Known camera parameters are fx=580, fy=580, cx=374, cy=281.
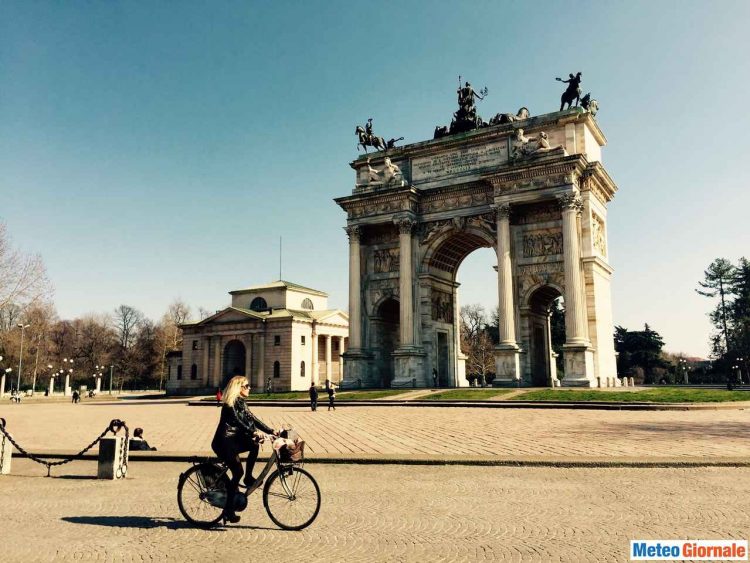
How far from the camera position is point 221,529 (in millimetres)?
7457

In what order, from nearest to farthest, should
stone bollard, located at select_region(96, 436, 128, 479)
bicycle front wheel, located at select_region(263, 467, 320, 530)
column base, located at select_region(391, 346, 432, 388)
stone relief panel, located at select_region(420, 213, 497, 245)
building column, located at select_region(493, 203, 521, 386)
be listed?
1. bicycle front wheel, located at select_region(263, 467, 320, 530)
2. stone bollard, located at select_region(96, 436, 128, 479)
3. building column, located at select_region(493, 203, 521, 386)
4. column base, located at select_region(391, 346, 432, 388)
5. stone relief panel, located at select_region(420, 213, 497, 245)

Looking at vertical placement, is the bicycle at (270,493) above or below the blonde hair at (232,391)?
below

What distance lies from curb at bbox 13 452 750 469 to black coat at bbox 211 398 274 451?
11.6 feet

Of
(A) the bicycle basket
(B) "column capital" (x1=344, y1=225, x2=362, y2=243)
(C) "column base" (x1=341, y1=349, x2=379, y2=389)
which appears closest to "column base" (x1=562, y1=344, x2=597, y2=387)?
(C) "column base" (x1=341, y1=349, x2=379, y2=389)

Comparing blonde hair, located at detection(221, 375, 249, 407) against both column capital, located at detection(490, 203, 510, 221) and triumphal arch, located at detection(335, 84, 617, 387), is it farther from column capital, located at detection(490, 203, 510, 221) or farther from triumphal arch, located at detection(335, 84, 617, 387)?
column capital, located at detection(490, 203, 510, 221)

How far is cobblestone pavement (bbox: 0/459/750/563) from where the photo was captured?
639cm

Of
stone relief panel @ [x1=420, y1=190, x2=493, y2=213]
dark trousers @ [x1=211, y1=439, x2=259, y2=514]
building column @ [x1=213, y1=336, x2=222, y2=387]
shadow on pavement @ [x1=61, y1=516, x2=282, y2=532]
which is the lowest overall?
shadow on pavement @ [x1=61, y1=516, x2=282, y2=532]

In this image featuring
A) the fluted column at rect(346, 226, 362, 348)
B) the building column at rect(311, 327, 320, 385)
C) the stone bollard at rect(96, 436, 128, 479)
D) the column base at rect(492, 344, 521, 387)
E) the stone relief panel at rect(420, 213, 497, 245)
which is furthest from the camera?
the building column at rect(311, 327, 320, 385)

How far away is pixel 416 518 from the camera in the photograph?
7746 millimetres

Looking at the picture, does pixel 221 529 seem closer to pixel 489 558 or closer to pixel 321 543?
pixel 321 543

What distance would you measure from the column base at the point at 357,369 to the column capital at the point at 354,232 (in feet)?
29.4

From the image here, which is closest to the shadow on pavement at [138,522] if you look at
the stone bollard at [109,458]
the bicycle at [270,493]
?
the bicycle at [270,493]

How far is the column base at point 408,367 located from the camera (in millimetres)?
42219

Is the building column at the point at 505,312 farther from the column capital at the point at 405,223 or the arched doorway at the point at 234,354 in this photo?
the arched doorway at the point at 234,354
